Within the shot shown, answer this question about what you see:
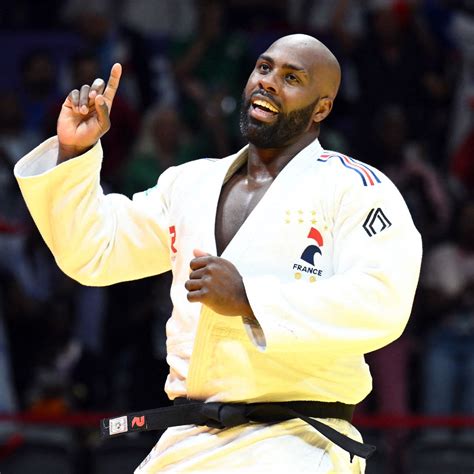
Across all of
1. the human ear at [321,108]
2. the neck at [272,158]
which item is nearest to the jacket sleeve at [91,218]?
the neck at [272,158]

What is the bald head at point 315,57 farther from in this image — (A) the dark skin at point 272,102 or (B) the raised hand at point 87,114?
(B) the raised hand at point 87,114

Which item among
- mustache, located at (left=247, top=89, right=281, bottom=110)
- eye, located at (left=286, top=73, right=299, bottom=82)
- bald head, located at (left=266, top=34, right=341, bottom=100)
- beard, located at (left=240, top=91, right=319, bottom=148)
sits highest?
bald head, located at (left=266, top=34, right=341, bottom=100)

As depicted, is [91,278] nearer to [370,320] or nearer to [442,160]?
[370,320]

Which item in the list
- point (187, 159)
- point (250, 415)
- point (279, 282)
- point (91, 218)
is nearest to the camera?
point (279, 282)

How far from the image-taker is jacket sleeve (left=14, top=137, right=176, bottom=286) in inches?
152

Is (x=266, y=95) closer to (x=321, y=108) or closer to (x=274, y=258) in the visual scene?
(x=321, y=108)

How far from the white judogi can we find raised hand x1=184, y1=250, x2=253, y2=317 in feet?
0.14

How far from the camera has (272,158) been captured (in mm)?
3973

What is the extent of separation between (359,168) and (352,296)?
540 millimetres

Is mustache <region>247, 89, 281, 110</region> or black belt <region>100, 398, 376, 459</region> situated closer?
black belt <region>100, 398, 376, 459</region>

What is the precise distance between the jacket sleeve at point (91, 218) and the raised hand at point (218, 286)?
1.94 feet

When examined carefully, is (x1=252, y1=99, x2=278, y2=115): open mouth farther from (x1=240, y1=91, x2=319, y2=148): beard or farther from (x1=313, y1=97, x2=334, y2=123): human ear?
(x1=313, y1=97, x2=334, y2=123): human ear

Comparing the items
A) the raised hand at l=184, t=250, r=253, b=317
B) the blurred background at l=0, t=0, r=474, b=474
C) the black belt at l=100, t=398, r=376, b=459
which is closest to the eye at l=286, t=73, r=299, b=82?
the raised hand at l=184, t=250, r=253, b=317

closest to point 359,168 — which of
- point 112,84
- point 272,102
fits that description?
point 272,102
